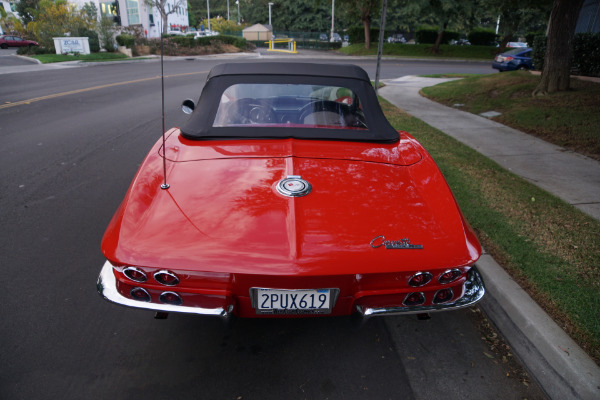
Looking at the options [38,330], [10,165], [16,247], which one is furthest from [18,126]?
[38,330]

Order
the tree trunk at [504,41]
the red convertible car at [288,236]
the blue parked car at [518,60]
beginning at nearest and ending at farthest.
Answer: the red convertible car at [288,236], the blue parked car at [518,60], the tree trunk at [504,41]

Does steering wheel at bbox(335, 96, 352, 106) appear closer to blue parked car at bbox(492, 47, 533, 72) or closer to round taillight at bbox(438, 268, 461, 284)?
round taillight at bbox(438, 268, 461, 284)

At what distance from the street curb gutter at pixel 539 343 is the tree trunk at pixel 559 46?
877 cm

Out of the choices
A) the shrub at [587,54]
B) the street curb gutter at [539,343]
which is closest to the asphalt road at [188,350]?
the street curb gutter at [539,343]

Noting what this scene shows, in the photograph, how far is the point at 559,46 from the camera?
31.3ft

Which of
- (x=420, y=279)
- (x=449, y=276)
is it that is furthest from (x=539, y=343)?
(x=420, y=279)

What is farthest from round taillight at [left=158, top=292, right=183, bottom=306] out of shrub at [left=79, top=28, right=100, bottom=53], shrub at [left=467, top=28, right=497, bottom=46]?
shrub at [left=467, top=28, right=497, bottom=46]

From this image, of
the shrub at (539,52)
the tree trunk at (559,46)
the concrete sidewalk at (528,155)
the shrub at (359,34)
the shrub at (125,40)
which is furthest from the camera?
the shrub at (359,34)

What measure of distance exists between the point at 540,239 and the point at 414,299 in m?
2.11

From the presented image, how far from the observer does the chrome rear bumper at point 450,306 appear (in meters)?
2.10

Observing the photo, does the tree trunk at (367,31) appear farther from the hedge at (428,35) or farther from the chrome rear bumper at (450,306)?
the chrome rear bumper at (450,306)

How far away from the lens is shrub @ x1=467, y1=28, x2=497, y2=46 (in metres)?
40.2

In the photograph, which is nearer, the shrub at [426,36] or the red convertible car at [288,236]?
the red convertible car at [288,236]

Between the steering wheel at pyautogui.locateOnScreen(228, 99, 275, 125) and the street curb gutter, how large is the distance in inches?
81.2
